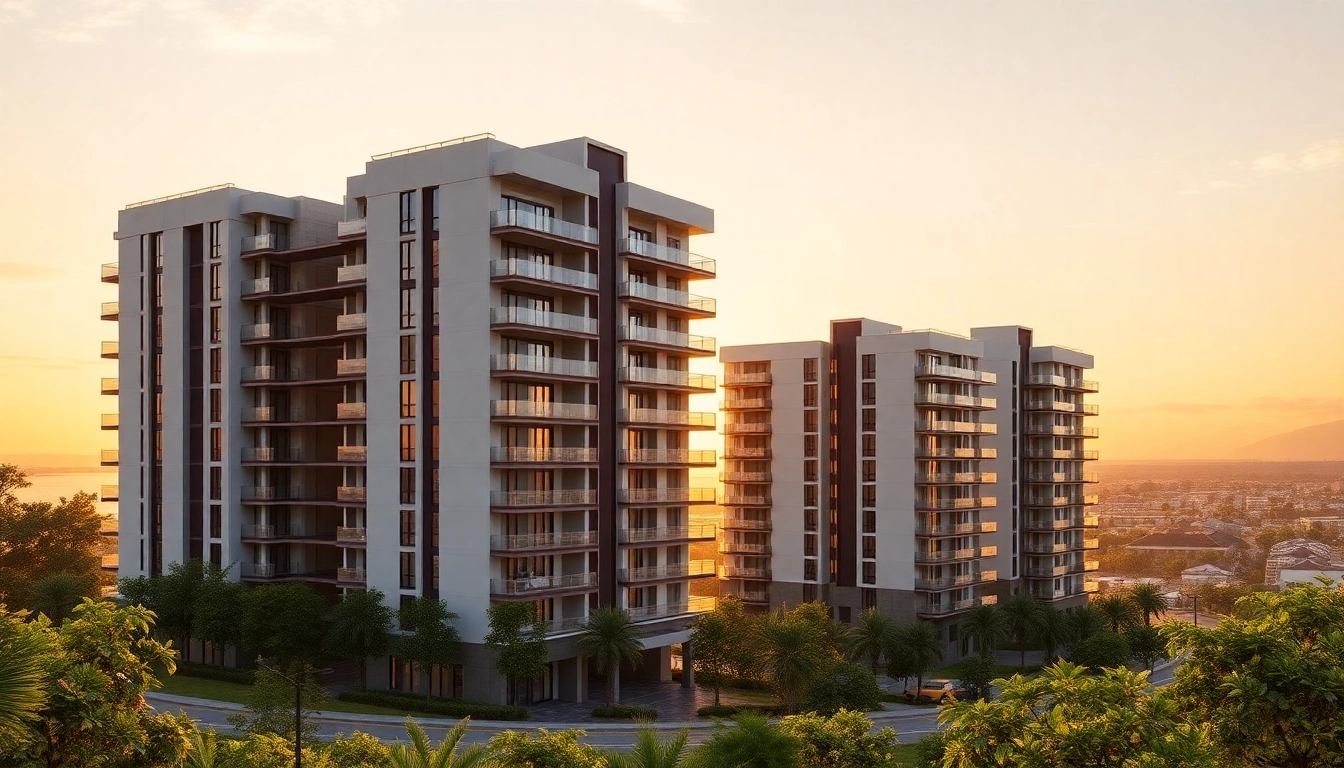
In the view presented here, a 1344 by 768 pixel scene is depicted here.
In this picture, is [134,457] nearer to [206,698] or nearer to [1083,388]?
[206,698]

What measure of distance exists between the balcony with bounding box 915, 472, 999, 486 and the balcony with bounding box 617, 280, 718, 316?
26.7 metres

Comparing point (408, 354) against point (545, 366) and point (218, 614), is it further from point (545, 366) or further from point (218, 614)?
point (218, 614)

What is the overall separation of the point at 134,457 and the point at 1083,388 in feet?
307

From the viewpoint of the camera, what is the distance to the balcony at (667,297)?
6981 centimetres

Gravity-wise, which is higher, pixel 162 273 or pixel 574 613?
pixel 162 273

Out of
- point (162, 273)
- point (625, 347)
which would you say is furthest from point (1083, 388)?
point (162, 273)

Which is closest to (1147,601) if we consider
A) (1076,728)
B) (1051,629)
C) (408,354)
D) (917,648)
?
(1051,629)

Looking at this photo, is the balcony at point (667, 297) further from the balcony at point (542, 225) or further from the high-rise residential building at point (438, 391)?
the balcony at point (542, 225)

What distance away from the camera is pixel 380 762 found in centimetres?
2720

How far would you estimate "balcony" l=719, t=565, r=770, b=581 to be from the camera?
98.1m

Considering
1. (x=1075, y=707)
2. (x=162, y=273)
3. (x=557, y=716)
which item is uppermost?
(x=162, y=273)

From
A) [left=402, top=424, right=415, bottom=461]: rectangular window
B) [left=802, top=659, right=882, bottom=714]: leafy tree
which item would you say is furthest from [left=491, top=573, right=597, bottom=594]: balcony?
[left=802, top=659, right=882, bottom=714]: leafy tree

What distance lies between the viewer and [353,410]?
67188 mm

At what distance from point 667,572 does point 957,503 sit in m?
33.0
